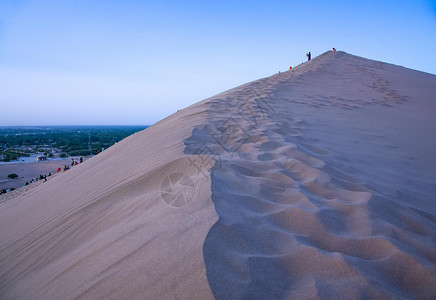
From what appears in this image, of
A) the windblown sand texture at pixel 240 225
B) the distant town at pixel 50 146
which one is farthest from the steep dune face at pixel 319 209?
the distant town at pixel 50 146

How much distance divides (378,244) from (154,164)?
1.75m

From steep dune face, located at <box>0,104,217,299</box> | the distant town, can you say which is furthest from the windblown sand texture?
the distant town

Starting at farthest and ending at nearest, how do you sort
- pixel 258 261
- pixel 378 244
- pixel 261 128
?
pixel 261 128
pixel 378 244
pixel 258 261

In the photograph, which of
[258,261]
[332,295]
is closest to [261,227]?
[258,261]

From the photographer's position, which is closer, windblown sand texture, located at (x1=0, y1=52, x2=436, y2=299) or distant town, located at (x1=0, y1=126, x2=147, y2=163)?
windblown sand texture, located at (x1=0, y1=52, x2=436, y2=299)

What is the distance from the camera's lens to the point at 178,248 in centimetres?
106

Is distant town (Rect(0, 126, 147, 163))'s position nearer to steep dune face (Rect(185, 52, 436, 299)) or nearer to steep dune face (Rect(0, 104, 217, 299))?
steep dune face (Rect(0, 104, 217, 299))

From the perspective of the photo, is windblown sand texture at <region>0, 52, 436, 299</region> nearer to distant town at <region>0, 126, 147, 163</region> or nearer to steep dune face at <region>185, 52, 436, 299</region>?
steep dune face at <region>185, 52, 436, 299</region>

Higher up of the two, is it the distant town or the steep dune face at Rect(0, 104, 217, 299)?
the steep dune face at Rect(0, 104, 217, 299)

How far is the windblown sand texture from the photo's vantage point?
0.95m

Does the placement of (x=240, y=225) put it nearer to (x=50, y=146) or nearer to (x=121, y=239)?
(x=121, y=239)

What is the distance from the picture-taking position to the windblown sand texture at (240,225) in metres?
0.95

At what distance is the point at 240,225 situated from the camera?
4.02 ft

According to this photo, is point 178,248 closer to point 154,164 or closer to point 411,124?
point 154,164
